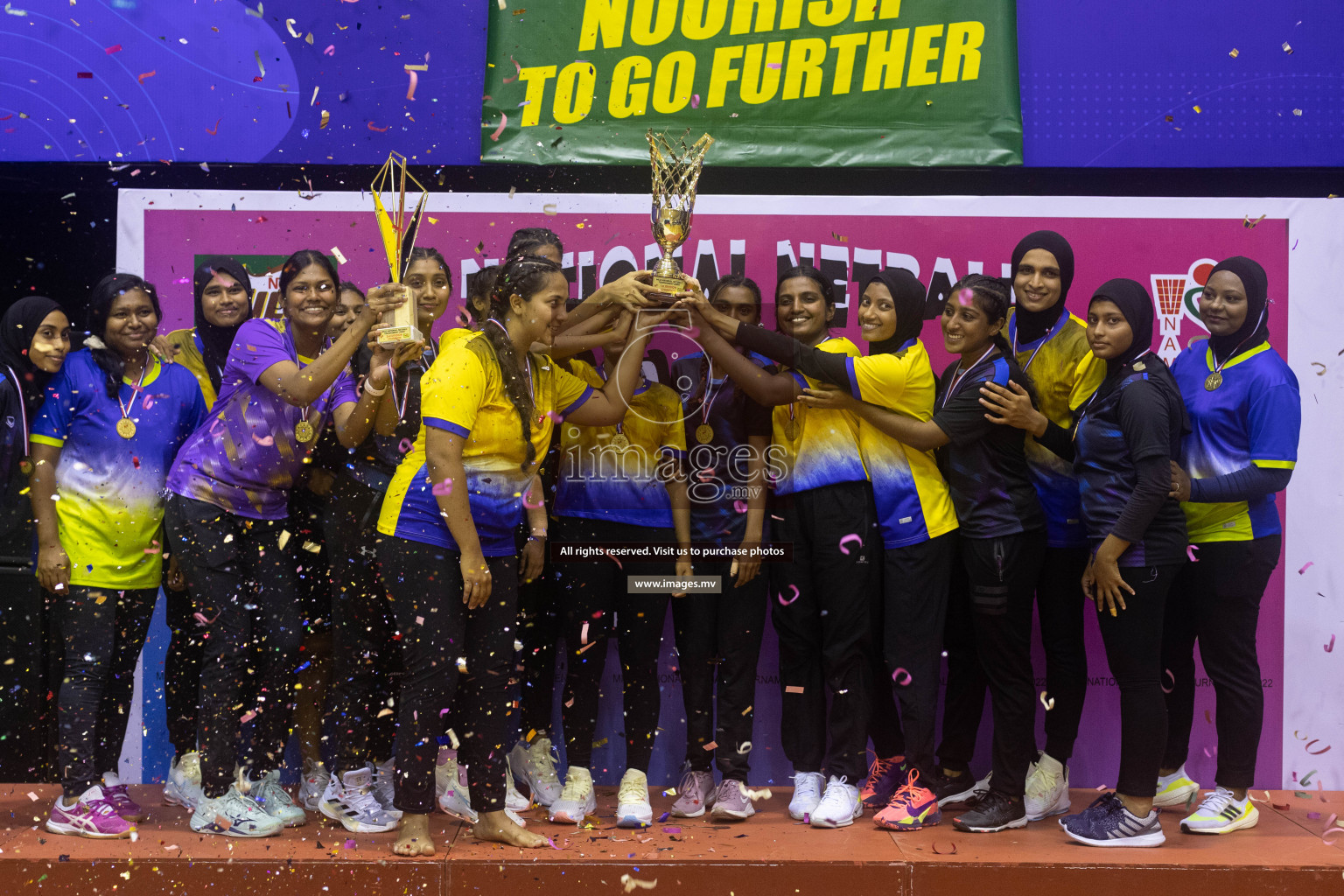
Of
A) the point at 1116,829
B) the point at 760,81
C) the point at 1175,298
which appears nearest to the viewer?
the point at 1116,829

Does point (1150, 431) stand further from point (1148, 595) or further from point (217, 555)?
point (217, 555)

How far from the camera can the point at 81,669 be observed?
3.55 m

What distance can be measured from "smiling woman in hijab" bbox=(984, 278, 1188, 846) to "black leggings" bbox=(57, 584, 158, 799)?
124 inches

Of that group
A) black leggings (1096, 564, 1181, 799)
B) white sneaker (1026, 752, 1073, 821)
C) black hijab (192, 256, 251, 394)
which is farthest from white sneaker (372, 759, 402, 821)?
black leggings (1096, 564, 1181, 799)

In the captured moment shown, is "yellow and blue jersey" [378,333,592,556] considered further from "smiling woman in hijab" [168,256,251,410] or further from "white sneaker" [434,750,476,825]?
"smiling woman in hijab" [168,256,251,410]

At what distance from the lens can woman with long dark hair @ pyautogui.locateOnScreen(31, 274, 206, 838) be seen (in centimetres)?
357

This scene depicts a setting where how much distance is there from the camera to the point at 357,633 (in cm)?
361

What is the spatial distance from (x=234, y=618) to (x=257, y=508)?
0.38m

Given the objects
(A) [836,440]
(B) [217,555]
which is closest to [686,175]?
(A) [836,440]

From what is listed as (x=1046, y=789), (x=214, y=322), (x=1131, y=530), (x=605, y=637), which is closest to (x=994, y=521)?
(x=1131, y=530)

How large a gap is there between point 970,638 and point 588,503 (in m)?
1.54

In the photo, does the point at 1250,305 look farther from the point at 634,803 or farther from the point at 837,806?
the point at 634,803

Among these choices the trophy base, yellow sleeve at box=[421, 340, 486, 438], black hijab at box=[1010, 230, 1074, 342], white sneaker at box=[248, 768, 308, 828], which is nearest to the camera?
yellow sleeve at box=[421, 340, 486, 438]

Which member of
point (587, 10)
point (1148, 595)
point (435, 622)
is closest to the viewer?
point (435, 622)
